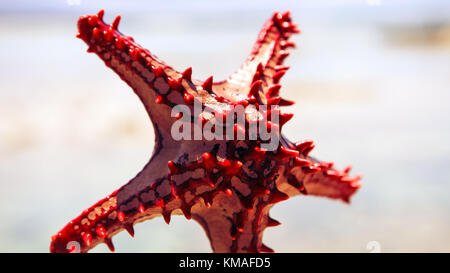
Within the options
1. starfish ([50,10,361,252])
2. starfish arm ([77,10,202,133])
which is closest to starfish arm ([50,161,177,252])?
starfish ([50,10,361,252])

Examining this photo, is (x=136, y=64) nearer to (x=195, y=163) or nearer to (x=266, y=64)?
(x=195, y=163)

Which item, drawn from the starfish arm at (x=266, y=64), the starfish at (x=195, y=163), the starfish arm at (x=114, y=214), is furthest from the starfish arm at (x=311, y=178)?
the starfish arm at (x=114, y=214)

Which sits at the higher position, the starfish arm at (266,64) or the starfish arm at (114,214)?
the starfish arm at (266,64)

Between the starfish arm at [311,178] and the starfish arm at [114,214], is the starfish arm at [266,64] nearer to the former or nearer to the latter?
the starfish arm at [311,178]

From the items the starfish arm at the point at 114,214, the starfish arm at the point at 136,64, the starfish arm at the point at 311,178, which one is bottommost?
the starfish arm at the point at 114,214
